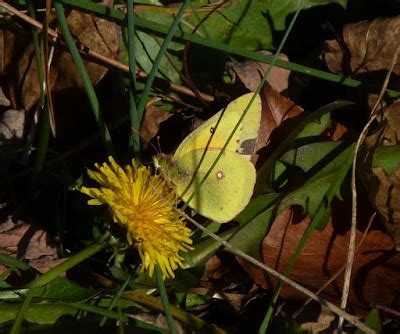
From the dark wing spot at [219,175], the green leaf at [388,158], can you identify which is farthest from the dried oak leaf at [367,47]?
the dark wing spot at [219,175]

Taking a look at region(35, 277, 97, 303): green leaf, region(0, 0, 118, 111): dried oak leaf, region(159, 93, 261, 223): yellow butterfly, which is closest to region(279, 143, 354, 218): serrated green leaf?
region(159, 93, 261, 223): yellow butterfly

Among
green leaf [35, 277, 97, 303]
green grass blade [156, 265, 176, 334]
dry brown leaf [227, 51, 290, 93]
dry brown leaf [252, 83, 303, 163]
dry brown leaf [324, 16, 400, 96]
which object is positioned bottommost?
green leaf [35, 277, 97, 303]

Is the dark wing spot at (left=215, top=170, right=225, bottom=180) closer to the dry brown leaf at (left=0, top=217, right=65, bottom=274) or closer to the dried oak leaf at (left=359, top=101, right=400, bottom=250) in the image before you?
the dried oak leaf at (left=359, top=101, right=400, bottom=250)

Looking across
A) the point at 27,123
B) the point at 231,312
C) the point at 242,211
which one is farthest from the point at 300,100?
the point at 27,123

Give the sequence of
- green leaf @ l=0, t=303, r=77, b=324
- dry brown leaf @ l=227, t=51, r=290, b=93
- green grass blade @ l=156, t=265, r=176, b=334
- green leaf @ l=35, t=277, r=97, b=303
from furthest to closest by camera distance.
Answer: dry brown leaf @ l=227, t=51, r=290, b=93
green leaf @ l=35, t=277, r=97, b=303
green leaf @ l=0, t=303, r=77, b=324
green grass blade @ l=156, t=265, r=176, b=334

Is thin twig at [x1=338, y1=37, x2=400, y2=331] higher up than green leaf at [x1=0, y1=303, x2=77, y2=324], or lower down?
higher up

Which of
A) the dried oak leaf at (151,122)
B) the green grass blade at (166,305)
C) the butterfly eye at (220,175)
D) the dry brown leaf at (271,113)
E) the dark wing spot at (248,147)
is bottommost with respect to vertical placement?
the green grass blade at (166,305)

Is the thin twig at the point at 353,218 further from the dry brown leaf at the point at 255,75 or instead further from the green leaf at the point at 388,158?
the dry brown leaf at the point at 255,75
